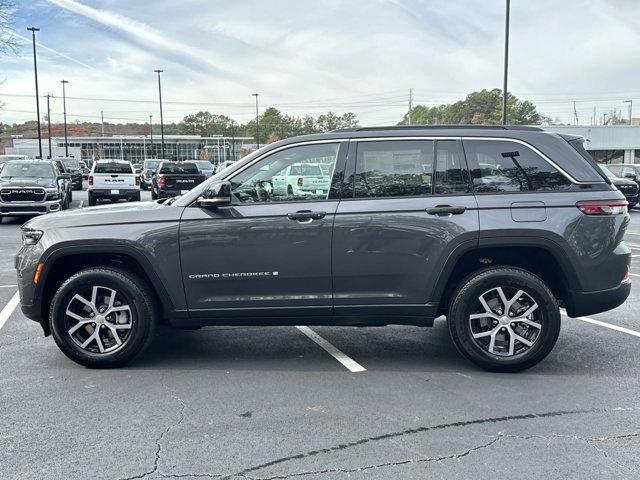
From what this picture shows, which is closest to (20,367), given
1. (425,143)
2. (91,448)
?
(91,448)

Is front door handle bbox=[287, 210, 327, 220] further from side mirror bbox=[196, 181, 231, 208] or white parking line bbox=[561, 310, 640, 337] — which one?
white parking line bbox=[561, 310, 640, 337]

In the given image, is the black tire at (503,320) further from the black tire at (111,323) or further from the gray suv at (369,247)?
the black tire at (111,323)

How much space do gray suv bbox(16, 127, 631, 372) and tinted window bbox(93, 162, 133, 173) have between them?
55.2 feet

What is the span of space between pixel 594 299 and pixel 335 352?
2.26 m

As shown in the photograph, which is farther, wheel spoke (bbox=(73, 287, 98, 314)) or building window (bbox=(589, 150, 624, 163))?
building window (bbox=(589, 150, 624, 163))

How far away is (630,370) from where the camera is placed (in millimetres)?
4844

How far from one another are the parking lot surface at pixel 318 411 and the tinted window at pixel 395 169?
4.98 ft

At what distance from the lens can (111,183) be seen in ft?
66.5

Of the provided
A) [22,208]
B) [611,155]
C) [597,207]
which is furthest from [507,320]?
[611,155]

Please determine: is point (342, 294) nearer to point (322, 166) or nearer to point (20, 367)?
point (322, 166)

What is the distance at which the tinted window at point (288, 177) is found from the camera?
4785 mm

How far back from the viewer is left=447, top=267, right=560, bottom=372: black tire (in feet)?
15.2

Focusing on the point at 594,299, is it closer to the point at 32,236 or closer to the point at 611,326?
the point at 611,326

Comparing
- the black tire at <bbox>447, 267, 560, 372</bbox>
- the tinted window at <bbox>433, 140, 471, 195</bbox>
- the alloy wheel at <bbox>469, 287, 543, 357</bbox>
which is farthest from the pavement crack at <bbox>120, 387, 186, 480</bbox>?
the tinted window at <bbox>433, 140, 471, 195</bbox>
